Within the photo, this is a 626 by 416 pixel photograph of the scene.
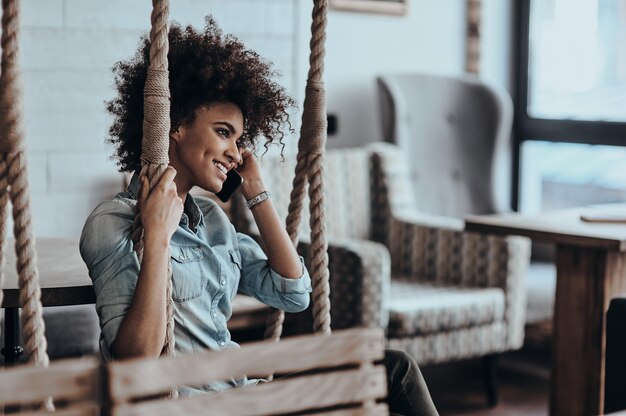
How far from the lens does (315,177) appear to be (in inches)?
62.5

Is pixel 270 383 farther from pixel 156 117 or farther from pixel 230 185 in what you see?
pixel 230 185

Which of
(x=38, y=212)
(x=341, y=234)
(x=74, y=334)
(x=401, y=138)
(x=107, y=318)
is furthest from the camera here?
(x=401, y=138)

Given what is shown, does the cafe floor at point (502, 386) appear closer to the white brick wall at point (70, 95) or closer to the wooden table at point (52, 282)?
the white brick wall at point (70, 95)

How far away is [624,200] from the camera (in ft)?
14.1

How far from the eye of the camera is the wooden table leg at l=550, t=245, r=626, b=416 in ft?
8.84

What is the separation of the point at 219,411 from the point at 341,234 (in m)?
2.74

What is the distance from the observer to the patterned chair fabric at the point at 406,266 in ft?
10.3

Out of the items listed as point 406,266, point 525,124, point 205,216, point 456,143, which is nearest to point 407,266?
point 406,266

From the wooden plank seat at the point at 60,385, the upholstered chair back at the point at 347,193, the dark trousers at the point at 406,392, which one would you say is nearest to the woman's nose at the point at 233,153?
the dark trousers at the point at 406,392

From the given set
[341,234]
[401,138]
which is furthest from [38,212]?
[401,138]

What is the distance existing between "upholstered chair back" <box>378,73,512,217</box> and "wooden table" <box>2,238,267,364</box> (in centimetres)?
229

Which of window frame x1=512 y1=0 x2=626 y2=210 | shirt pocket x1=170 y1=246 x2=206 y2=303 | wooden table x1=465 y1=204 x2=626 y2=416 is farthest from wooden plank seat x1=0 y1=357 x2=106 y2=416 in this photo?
window frame x1=512 y1=0 x2=626 y2=210

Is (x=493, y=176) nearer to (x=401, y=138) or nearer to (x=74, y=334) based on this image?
(x=401, y=138)

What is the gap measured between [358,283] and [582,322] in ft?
2.33
